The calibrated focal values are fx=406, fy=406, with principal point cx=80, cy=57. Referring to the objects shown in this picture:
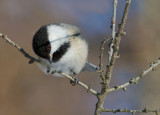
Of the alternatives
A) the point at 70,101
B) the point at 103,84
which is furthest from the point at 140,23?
the point at 103,84

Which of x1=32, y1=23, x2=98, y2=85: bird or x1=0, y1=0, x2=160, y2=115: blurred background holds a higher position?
x1=0, y1=0, x2=160, y2=115: blurred background

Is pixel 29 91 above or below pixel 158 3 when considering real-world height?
below

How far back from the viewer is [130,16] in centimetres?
640

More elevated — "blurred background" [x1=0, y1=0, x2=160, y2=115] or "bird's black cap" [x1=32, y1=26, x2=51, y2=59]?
"blurred background" [x1=0, y1=0, x2=160, y2=115]

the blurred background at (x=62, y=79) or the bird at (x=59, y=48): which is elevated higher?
the blurred background at (x=62, y=79)

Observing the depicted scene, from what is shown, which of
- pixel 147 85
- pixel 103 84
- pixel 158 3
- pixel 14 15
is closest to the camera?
pixel 103 84

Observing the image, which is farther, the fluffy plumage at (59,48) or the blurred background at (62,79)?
the blurred background at (62,79)

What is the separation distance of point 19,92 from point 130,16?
83.4 inches

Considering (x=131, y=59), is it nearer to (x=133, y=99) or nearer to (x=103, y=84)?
(x=133, y=99)

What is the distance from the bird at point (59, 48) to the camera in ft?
7.71

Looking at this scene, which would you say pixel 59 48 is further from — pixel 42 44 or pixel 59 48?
pixel 42 44

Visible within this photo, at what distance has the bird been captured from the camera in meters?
2.35

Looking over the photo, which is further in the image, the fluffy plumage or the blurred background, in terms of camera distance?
the blurred background

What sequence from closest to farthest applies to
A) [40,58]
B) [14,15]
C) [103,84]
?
[103,84] → [40,58] → [14,15]
